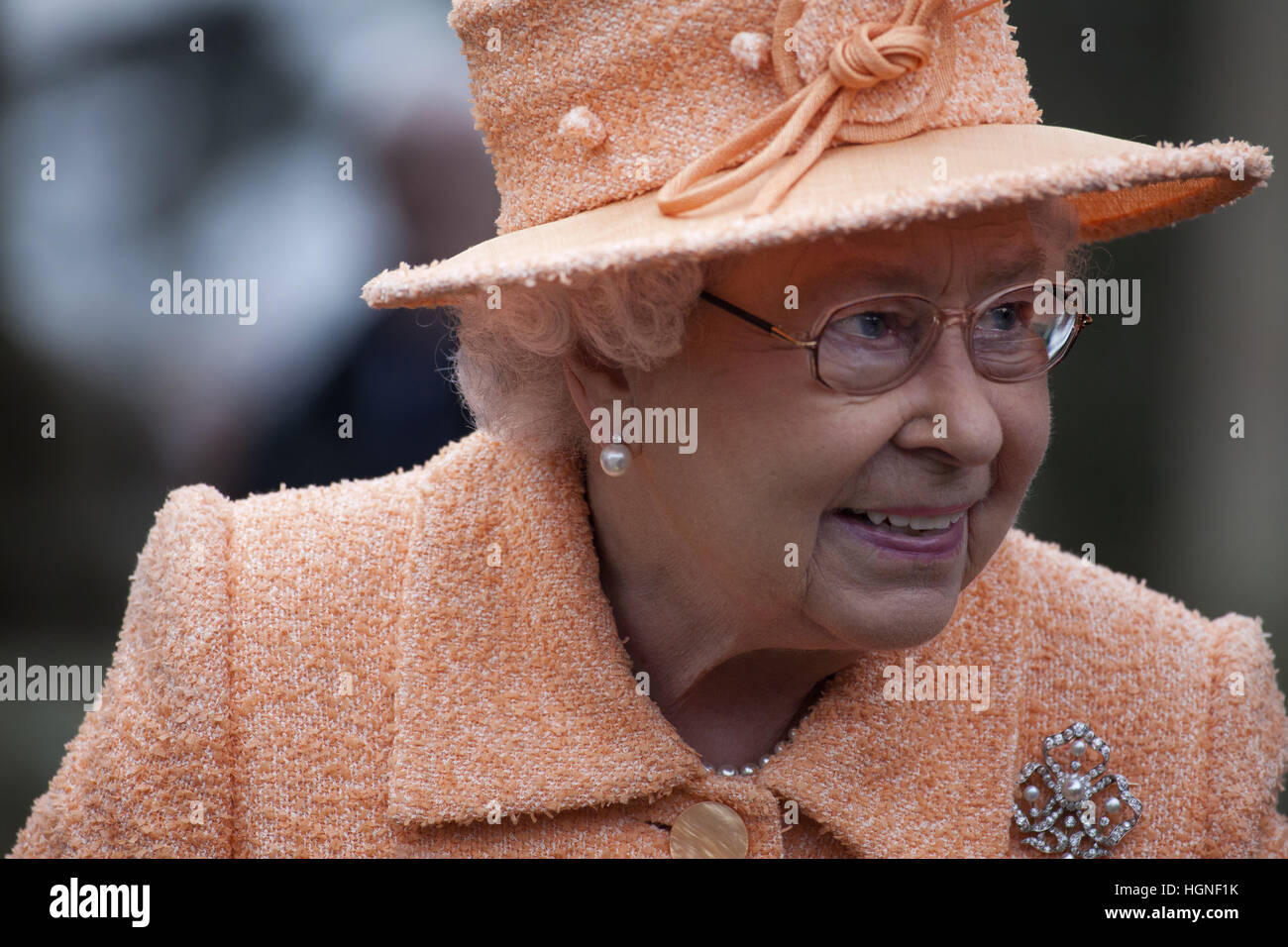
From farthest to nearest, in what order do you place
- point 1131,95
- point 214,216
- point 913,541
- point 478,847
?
1. point 1131,95
2. point 214,216
3. point 478,847
4. point 913,541

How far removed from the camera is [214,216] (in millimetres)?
4355

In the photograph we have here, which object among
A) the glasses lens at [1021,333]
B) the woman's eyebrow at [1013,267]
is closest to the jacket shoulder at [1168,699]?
the glasses lens at [1021,333]

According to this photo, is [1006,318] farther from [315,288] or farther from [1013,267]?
[315,288]

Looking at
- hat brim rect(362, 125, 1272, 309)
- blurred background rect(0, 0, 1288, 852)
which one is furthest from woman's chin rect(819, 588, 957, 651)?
blurred background rect(0, 0, 1288, 852)

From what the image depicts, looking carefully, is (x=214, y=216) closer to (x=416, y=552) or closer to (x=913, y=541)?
(x=416, y=552)

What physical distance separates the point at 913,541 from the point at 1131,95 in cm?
375

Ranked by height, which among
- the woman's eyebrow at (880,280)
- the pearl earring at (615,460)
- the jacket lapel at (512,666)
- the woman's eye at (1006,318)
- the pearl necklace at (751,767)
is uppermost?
the woman's eyebrow at (880,280)

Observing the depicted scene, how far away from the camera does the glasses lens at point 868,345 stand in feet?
5.74

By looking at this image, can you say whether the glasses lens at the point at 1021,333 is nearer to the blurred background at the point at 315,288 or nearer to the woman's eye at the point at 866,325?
the woman's eye at the point at 866,325

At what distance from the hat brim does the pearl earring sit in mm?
345

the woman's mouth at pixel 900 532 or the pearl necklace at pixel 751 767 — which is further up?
the woman's mouth at pixel 900 532

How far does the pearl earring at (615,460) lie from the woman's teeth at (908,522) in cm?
36

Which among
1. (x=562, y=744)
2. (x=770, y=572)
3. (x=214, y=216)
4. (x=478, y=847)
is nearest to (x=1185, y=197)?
(x=770, y=572)

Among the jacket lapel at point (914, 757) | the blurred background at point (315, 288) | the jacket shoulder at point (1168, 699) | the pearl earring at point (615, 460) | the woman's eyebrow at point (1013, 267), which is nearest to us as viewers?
the woman's eyebrow at point (1013, 267)
